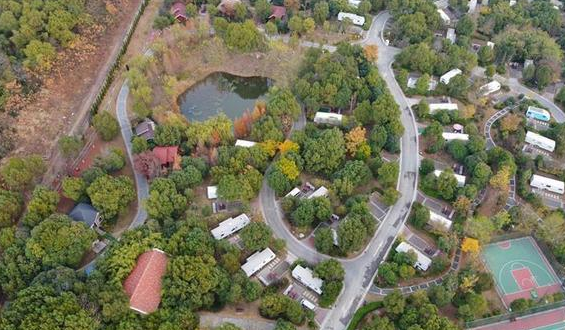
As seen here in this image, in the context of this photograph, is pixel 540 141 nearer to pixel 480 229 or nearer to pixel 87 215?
pixel 480 229

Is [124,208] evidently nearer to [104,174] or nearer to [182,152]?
[104,174]

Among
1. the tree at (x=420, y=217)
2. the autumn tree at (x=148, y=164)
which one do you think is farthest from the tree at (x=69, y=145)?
the tree at (x=420, y=217)

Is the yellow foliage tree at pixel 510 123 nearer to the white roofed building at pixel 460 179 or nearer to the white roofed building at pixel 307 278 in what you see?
the white roofed building at pixel 460 179

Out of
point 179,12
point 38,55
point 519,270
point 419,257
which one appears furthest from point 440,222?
point 38,55

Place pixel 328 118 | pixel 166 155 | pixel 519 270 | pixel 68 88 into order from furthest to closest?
pixel 68 88
pixel 328 118
pixel 166 155
pixel 519 270

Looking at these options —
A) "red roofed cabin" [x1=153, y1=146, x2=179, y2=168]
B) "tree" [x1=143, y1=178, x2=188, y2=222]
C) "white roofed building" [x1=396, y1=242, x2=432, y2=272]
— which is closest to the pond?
"red roofed cabin" [x1=153, y1=146, x2=179, y2=168]

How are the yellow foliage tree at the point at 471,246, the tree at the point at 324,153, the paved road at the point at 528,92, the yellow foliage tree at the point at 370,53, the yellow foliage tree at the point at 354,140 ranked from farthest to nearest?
the yellow foliage tree at the point at 370,53 < the paved road at the point at 528,92 < the yellow foliage tree at the point at 354,140 < the tree at the point at 324,153 < the yellow foliage tree at the point at 471,246
